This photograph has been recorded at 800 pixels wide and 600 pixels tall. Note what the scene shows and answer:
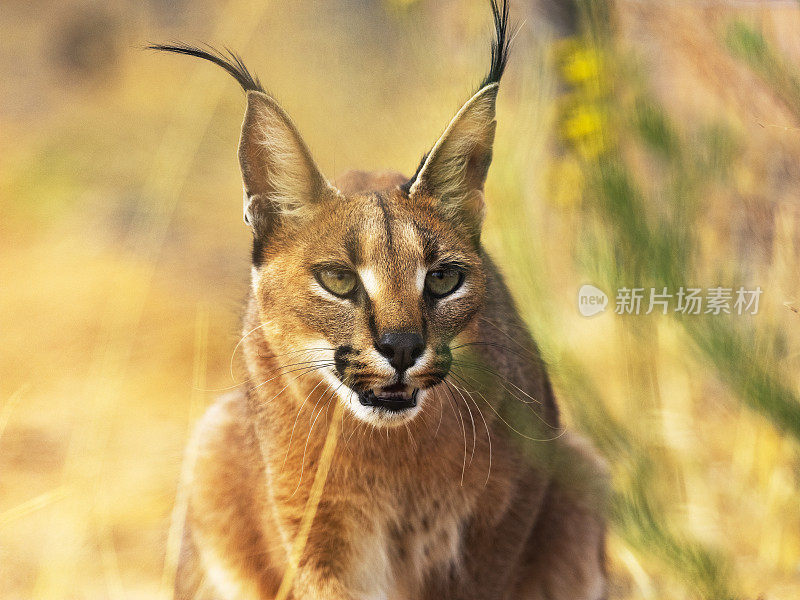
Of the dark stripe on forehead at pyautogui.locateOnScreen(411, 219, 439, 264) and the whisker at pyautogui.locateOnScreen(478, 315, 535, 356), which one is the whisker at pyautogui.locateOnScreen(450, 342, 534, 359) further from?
the dark stripe on forehead at pyautogui.locateOnScreen(411, 219, 439, 264)

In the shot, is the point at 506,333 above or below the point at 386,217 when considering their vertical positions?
below

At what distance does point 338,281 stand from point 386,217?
0.18 meters

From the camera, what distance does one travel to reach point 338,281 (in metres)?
1.84

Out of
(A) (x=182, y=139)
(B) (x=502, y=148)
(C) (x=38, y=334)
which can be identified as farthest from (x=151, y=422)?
(B) (x=502, y=148)

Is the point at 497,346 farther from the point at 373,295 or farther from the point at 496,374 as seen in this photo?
the point at 373,295

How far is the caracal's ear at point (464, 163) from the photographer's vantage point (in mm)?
1845

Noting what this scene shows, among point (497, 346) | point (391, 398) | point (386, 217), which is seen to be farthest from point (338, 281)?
point (497, 346)

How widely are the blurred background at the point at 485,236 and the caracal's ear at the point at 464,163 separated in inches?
3.0

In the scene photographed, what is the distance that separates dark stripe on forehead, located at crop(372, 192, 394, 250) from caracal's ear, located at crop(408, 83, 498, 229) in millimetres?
74

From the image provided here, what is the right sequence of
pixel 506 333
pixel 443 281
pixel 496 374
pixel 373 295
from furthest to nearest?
1. pixel 506 333
2. pixel 496 374
3. pixel 443 281
4. pixel 373 295

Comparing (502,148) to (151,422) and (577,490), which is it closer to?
(577,490)

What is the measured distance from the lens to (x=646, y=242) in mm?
1096

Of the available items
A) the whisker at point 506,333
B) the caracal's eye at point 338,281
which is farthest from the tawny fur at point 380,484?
the caracal's eye at point 338,281

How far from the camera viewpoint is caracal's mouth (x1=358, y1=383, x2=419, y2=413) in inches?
70.8
